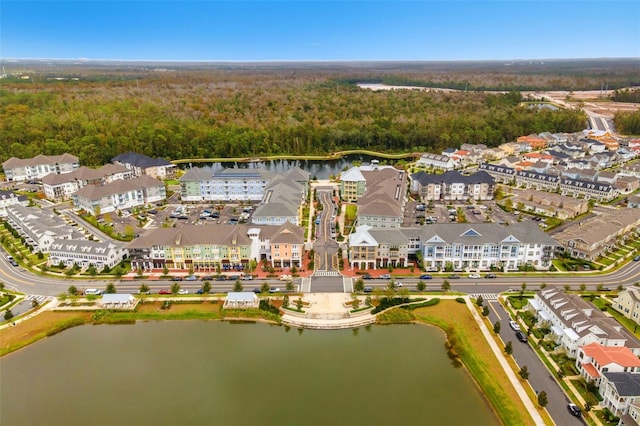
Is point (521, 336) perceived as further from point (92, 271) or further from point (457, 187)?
point (92, 271)

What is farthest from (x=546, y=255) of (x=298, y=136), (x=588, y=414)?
(x=298, y=136)

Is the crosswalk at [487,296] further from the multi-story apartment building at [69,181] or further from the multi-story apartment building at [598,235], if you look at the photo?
the multi-story apartment building at [69,181]

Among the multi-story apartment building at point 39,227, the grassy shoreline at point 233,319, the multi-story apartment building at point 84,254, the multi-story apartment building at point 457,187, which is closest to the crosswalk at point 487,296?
the grassy shoreline at point 233,319

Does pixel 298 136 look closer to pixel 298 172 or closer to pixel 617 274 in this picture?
pixel 298 172

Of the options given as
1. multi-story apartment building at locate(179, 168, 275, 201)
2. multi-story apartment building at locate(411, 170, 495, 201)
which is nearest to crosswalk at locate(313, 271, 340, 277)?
multi-story apartment building at locate(179, 168, 275, 201)

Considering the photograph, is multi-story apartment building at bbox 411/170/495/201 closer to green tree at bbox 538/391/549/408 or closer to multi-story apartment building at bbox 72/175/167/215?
multi-story apartment building at bbox 72/175/167/215

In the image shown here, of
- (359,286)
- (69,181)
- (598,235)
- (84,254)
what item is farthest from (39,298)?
(598,235)
